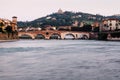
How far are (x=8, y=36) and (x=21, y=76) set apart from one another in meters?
103

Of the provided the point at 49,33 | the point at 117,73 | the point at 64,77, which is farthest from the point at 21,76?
the point at 49,33

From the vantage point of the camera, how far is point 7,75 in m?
25.6

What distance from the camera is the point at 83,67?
101 feet

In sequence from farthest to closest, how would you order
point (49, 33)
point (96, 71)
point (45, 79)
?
1. point (49, 33)
2. point (96, 71)
3. point (45, 79)

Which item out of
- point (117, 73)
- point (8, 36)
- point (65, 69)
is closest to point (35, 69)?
point (65, 69)

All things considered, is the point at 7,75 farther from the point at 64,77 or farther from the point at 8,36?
the point at 8,36

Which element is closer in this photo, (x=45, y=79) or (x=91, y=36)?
(x=45, y=79)

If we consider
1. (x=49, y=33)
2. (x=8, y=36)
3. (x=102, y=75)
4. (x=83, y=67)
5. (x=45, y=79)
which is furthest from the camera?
(x=49, y=33)

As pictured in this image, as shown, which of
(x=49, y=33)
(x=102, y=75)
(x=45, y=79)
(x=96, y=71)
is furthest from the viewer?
(x=49, y=33)

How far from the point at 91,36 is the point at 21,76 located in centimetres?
15159

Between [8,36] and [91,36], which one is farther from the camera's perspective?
[91,36]

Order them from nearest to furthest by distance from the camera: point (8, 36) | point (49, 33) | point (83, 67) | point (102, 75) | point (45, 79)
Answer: point (45, 79) → point (102, 75) → point (83, 67) → point (8, 36) → point (49, 33)

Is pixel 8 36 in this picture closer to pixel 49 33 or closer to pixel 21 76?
pixel 49 33

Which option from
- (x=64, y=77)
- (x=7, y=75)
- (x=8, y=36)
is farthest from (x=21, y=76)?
(x=8, y=36)
